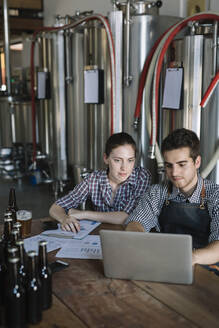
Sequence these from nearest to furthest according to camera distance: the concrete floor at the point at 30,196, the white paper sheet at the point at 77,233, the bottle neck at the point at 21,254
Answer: the bottle neck at the point at 21,254 < the white paper sheet at the point at 77,233 < the concrete floor at the point at 30,196

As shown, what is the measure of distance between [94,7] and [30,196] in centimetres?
276

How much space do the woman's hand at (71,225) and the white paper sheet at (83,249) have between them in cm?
10

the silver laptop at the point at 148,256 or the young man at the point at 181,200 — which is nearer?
the silver laptop at the point at 148,256

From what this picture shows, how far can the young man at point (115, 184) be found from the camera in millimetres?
2291

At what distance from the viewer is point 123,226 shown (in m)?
2.00

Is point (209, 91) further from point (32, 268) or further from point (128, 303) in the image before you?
point (32, 268)

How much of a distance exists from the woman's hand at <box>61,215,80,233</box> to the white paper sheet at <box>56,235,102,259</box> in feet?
0.33

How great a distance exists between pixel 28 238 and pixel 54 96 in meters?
3.21

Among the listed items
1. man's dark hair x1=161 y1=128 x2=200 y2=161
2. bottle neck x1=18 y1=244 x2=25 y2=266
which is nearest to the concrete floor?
man's dark hair x1=161 y1=128 x2=200 y2=161

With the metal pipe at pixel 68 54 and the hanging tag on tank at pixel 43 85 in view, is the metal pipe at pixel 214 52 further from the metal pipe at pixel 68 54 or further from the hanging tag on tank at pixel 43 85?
the hanging tag on tank at pixel 43 85

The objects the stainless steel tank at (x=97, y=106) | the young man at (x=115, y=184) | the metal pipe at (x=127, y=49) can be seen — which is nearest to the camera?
the young man at (x=115, y=184)

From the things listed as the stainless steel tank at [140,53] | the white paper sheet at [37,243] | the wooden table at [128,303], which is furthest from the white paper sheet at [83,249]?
the stainless steel tank at [140,53]

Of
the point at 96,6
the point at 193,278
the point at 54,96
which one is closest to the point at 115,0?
the point at 54,96

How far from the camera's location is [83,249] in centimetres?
170
